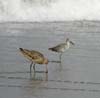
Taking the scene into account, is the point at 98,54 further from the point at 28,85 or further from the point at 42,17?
the point at 42,17

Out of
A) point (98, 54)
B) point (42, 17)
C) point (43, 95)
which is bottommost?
point (43, 95)

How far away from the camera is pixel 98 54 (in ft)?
32.4

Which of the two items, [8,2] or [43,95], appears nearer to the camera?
[43,95]

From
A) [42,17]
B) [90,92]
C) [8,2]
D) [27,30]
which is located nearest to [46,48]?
[27,30]

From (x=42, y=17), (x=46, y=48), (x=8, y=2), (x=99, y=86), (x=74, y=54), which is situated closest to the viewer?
(x=99, y=86)

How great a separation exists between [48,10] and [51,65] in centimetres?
818

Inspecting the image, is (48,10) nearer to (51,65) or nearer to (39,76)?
(51,65)

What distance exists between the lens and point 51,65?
922 centimetres

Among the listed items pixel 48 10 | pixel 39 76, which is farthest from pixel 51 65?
pixel 48 10

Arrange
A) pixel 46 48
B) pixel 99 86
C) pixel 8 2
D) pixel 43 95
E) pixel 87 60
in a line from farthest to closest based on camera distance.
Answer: pixel 8 2, pixel 46 48, pixel 87 60, pixel 99 86, pixel 43 95

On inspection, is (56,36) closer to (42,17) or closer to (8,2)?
(42,17)

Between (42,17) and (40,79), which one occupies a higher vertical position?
(42,17)

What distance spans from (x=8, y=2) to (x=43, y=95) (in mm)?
10711

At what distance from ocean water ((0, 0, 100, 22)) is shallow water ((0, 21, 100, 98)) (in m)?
2.39
